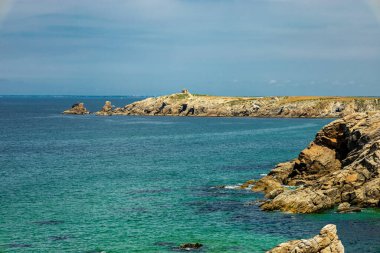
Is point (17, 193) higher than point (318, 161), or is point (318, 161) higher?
point (318, 161)

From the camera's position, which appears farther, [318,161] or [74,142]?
[74,142]

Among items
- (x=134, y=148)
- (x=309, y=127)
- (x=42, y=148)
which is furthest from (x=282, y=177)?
(x=309, y=127)

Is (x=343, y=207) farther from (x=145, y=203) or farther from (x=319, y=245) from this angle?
(x=319, y=245)

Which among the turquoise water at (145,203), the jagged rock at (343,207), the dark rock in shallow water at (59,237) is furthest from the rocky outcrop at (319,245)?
the jagged rock at (343,207)

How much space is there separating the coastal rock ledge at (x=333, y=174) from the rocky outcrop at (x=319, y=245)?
893 inches

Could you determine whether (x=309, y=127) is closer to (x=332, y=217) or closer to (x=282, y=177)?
(x=282, y=177)

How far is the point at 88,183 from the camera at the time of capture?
8431 cm

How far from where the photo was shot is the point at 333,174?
6694 centimetres

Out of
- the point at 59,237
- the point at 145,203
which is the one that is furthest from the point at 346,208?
the point at 59,237

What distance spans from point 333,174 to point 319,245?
1193 inches

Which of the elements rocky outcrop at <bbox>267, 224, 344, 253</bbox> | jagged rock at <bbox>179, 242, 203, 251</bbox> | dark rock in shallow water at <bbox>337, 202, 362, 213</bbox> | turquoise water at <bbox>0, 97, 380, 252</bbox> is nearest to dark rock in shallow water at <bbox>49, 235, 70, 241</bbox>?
turquoise water at <bbox>0, 97, 380, 252</bbox>

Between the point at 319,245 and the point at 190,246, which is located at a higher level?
the point at 319,245

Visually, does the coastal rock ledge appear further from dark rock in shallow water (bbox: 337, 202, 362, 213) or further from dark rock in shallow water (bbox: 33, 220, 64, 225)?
dark rock in shallow water (bbox: 33, 220, 64, 225)

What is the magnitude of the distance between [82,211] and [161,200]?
11.0 metres
